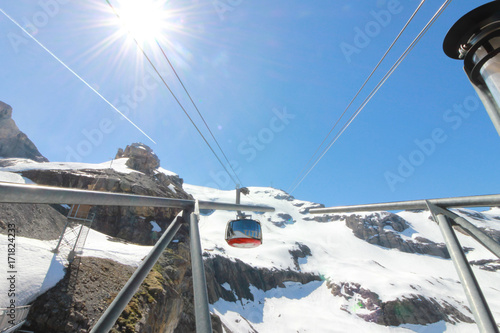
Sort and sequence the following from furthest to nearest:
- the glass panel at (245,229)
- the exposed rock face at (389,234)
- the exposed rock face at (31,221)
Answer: the exposed rock face at (389,234), the exposed rock face at (31,221), the glass panel at (245,229)

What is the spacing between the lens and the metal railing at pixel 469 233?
9.00ft

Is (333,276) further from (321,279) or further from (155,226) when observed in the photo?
(155,226)

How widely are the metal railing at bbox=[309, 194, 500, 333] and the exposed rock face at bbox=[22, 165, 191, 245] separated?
1487 inches

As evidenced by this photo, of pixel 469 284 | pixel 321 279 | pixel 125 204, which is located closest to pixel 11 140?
pixel 125 204

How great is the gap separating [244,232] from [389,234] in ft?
561

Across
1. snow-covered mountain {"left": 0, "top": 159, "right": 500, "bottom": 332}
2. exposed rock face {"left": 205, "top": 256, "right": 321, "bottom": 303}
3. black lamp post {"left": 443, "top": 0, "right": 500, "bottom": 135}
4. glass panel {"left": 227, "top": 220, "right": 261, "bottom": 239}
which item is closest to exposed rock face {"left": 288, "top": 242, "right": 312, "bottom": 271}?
snow-covered mountain {"left": 0, "top": 159, "right": 500, "bottom": 332}

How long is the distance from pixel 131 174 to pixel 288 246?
9040 cm

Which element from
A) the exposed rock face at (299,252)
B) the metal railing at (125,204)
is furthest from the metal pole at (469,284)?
the exposed rock face at (299,252)

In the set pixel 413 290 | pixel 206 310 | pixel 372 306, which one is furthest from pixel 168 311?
pixel 413 290

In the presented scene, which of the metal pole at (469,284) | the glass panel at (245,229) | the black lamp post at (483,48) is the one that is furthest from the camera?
the glass panel at (245,229)

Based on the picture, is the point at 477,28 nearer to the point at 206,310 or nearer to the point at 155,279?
the point at 206,310

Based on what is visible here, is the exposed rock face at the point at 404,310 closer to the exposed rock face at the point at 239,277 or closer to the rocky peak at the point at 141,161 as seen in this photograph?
the exposed rock face at the point at 239,277

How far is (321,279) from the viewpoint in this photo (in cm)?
9894

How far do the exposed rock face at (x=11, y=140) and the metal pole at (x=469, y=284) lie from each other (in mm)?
115117
